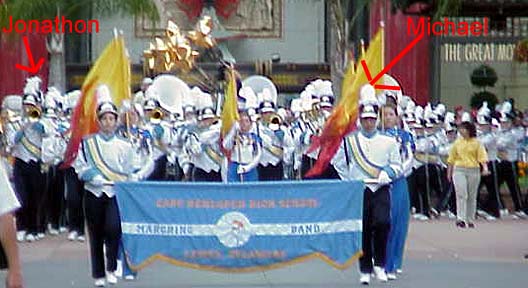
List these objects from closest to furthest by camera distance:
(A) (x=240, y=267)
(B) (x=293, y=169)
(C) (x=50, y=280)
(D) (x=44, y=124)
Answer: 1. (A) (x=240, y=267)
2. (C) (x=50, y=280)
3. (D) (x=44, y=124)
4. (B) (x=293, y=169)

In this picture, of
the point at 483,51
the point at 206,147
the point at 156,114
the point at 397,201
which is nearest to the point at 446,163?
the point at 156,114

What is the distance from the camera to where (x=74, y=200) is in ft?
60.6

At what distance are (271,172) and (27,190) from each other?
3370 millimetres

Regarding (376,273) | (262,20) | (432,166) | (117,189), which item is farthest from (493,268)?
(262,20)

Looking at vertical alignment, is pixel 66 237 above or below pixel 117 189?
below

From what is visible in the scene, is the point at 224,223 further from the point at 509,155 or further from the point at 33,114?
the point at 509,155

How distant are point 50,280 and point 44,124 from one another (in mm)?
5269

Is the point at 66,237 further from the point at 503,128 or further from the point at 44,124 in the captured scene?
the point at 503,128

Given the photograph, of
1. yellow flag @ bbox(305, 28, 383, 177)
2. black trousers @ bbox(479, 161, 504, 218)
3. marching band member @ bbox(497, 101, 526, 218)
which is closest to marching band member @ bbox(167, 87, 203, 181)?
yellow flag @ bbox(305, 28, 383, 177)

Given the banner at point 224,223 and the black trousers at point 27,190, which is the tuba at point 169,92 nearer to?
the black trousers at point 27,190

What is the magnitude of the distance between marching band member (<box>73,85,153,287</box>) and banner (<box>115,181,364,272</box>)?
0.26 metres

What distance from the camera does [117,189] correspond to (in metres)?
13.3

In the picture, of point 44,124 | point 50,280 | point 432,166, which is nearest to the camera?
point 50,280

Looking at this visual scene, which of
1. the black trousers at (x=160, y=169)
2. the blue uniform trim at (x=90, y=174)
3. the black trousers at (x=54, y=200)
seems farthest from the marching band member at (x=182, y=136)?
the blue uniform trim at (x=90, y=174)
